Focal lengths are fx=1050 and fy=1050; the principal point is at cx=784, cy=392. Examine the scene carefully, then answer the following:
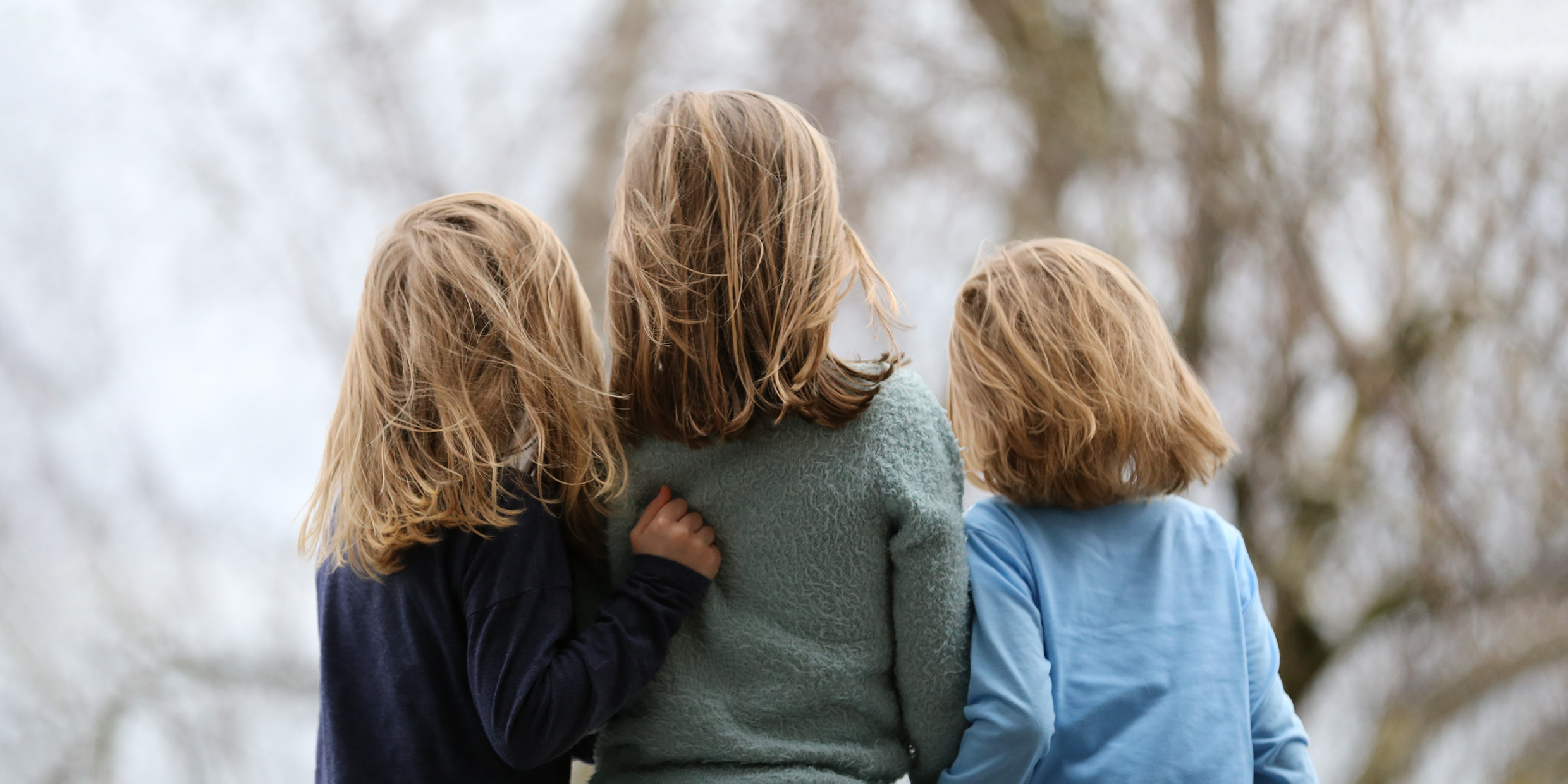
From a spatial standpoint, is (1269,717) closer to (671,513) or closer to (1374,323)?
(671,513)

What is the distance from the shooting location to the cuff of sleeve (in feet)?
2.94

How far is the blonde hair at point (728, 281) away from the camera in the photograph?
2.93 feet

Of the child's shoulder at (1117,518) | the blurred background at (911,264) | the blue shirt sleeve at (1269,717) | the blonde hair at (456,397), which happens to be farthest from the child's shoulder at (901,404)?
the blurred background at (911,264)

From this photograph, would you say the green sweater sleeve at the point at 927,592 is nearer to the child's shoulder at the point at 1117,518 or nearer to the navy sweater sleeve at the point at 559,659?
the child's shoulder at the point at 1117,518

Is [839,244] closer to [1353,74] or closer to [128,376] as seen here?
[1353,74]

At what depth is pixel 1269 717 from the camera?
98 centimetres

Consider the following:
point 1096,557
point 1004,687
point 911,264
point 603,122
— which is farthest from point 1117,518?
point 603,122

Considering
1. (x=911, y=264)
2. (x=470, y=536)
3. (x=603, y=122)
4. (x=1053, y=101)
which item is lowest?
(x=470, y=536)

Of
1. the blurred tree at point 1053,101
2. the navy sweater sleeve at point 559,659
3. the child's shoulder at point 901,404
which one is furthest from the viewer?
the blurred tree at point 1053,101

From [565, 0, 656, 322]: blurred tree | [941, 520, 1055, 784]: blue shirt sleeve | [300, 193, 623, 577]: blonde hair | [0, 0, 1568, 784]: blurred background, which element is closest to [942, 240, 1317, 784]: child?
[941, 520, 1055, 784]: blue shirt sleeve

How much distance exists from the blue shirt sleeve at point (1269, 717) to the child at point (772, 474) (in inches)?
11.2

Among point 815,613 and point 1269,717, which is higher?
point 815,613

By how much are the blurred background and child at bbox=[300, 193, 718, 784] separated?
1.16 metres

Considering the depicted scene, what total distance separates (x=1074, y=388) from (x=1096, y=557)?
0.53 feet
